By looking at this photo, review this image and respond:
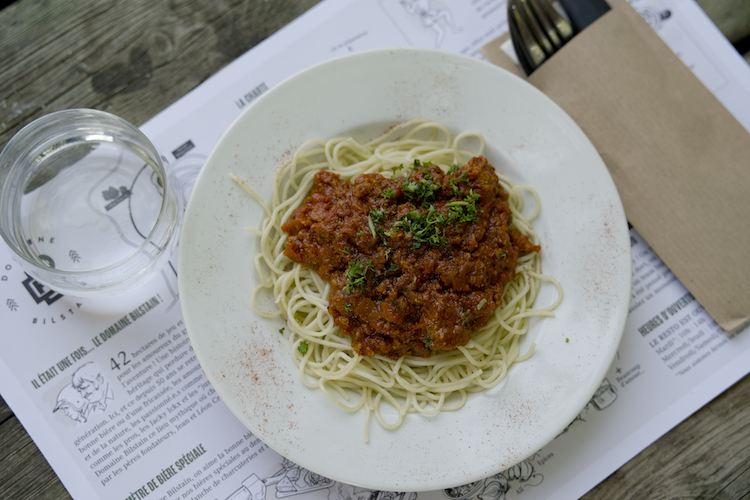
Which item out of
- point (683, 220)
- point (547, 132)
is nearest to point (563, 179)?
point (547, 132)

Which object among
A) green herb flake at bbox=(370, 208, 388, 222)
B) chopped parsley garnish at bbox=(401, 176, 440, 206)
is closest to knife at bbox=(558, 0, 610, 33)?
chopped parsley garnish at bbox=(401, 176, 440, 206)

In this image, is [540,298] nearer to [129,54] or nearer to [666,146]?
[666,146]

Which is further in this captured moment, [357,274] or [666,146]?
[666,146]

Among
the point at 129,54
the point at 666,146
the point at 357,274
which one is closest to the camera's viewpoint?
the point at 357,274

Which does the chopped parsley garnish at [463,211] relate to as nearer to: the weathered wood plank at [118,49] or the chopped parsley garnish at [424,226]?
the chopped parsley garnish at [424,226]

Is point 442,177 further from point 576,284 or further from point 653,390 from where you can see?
point 653,390

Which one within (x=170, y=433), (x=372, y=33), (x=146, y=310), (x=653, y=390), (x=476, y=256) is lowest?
(x=653, y=390)

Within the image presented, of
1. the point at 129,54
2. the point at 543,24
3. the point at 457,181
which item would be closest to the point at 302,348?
the point at 457,181
